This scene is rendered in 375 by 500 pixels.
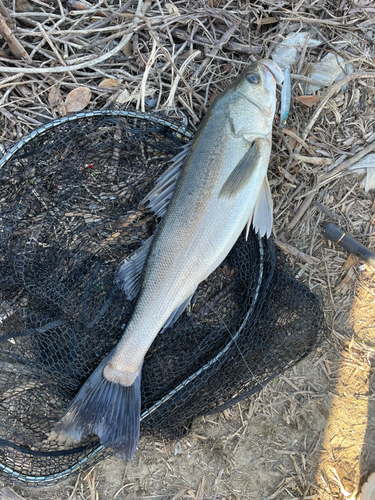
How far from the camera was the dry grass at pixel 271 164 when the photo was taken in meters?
3.04

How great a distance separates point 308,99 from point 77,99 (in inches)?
75.0

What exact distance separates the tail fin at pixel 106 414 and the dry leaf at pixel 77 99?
204cm

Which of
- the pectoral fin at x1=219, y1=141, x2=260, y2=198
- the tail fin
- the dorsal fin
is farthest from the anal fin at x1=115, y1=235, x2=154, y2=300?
the pectoral fin at x1=219, y1=141, x2=260, y2=198

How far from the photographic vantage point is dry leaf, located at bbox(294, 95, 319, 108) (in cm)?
305

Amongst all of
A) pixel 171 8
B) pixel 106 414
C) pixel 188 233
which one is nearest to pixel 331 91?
pixel 171 8

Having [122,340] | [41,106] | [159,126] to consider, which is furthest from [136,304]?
[41,106]

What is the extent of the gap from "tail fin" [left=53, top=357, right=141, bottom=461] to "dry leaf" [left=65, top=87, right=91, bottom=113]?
2045 millimetres

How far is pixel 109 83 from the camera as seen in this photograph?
10.3ft

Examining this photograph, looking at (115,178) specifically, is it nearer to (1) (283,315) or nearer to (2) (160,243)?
(2) (160,243)

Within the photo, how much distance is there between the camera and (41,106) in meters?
3.11

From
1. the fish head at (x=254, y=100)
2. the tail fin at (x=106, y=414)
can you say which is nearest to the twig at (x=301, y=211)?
the fish head at (x=254, y=100)

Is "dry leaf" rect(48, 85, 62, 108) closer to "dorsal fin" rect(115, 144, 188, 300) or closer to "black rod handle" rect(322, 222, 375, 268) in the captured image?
"dorsal fin" rect(115, 144, 188, 300)

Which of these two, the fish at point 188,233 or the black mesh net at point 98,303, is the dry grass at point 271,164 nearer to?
the black mesh net at point 98,303

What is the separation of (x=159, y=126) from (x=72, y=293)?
146 centimetres
